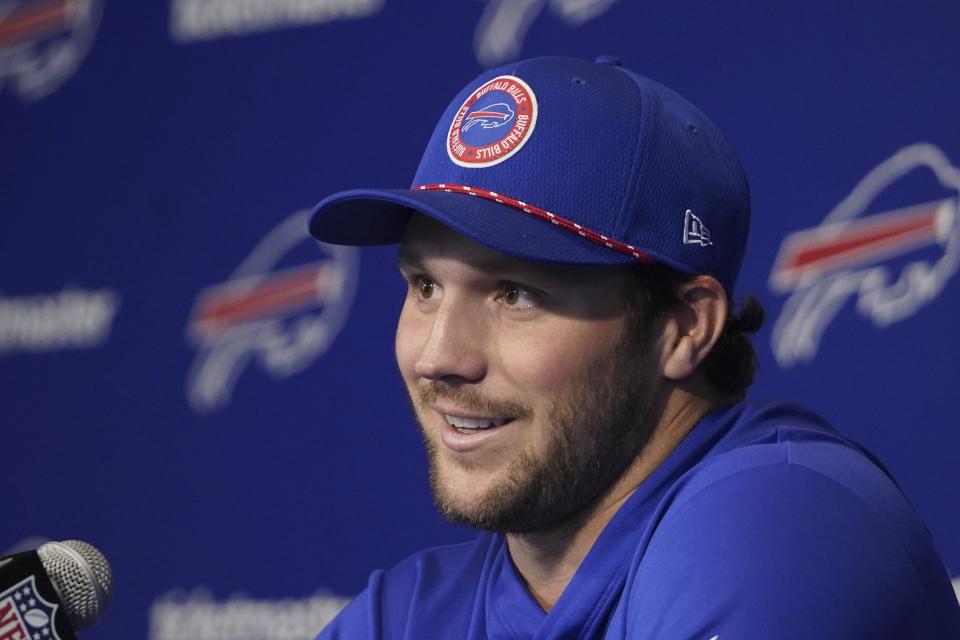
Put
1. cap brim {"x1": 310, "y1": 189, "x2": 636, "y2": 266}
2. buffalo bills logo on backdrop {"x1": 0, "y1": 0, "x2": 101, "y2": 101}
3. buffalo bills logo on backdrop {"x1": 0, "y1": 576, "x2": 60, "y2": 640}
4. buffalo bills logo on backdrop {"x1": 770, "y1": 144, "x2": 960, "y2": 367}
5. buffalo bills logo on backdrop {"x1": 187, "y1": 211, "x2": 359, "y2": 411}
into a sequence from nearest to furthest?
buffalo bills logo on backdrop {"x1": 0, "y1": 576, "x2": 60, "y2": 640}
cap brim {"x1": 310, "y1": 189, "x2": 636, "y2": 266}
buffalo bills logo on backdrop {"x1": 770, "y1": 144, "x2": 960, "y2": 367}
buffalo bills logo on backdrop {"x1": 187, "y1": 211, "x2": 359, "y2": 411}
buffalo bills logo on backdrop {"x1": 0, "y1": 0, "x2": 101, "y2": 101}

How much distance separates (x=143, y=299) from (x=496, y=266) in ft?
3.97

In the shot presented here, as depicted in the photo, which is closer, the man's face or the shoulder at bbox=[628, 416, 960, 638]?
the shoulder at bbox=[628, 416, 960, 638]

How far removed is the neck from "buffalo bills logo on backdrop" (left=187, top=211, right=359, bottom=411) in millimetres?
927

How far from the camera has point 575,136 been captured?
102 centimetres

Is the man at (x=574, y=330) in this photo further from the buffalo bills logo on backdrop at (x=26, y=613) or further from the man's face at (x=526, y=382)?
the buffalo bills logo on backdrop at (x=26, y=613)

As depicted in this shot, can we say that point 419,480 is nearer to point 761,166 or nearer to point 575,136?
point 761,166

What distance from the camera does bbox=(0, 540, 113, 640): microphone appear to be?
0.77m

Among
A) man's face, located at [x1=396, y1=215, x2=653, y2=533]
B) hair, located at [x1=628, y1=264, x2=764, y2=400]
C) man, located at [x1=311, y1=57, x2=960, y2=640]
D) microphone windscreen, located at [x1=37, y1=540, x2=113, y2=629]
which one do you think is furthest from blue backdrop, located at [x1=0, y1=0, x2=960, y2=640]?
microphone windscreen, located at [x1=37, y1=540, x2=113, y2=629]

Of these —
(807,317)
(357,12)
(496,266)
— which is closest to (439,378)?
(496,266)

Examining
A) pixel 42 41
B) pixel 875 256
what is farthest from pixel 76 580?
pixel 42 41

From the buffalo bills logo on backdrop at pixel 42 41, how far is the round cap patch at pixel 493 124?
1.34m

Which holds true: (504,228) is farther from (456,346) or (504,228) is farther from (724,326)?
(724,326)

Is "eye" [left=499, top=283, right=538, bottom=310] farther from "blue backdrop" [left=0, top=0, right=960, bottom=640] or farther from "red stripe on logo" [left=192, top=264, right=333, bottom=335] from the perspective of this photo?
"red stripe on logo" [left=192, top=264, right=333, bottom=335]

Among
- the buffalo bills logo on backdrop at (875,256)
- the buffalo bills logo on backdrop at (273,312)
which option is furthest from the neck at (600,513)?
the buffalo bills logo on backdrop at (273,312)
